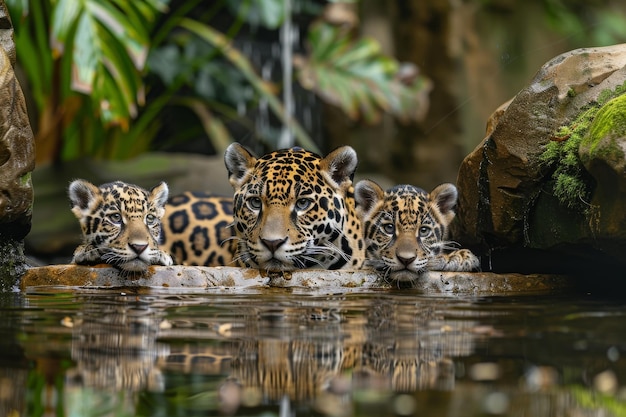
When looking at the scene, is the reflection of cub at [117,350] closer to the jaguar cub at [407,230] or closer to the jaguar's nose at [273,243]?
the jaguar's nose at [273,243]

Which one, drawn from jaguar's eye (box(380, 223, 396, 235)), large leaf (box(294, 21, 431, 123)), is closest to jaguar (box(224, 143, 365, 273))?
jaguar's eye (box(380, 223, 396, 235))

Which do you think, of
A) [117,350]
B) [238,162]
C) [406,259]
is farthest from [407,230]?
[117,350]

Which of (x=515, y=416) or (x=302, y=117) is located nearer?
(x=515, y=416)

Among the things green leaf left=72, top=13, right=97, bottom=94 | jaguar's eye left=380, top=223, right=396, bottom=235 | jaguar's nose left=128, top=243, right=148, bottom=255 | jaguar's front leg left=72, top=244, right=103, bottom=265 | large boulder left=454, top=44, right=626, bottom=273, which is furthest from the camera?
green leaf left=72, top=13, right=97, bottom=94

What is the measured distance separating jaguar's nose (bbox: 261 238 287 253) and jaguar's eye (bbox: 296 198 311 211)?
485 millimetres

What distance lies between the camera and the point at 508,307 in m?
6.64

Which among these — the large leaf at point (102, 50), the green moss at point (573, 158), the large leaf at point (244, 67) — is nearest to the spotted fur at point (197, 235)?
the large leaf at point (102, 50)

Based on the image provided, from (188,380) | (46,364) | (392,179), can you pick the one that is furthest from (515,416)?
(392,179)

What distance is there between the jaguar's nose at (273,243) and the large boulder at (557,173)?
207cm

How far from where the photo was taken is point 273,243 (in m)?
7.93

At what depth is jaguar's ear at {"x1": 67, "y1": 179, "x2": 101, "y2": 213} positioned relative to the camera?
8492mm

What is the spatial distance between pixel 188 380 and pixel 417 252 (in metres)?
4.14

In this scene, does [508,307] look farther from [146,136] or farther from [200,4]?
[200,4]

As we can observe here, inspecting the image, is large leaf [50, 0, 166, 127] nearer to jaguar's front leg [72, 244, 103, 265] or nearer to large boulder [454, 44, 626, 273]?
jaguar's front leg [72, 244, 103, 265]
